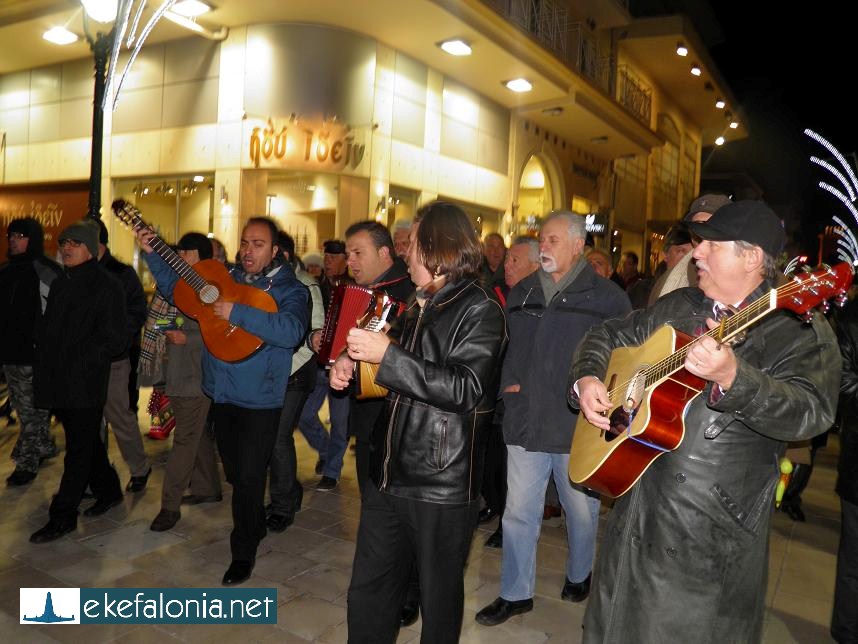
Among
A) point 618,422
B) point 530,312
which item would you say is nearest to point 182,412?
point 530,312

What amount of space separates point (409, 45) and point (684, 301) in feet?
37.8

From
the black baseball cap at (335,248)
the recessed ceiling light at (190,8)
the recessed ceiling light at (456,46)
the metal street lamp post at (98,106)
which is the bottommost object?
the black baseball cap at (335,248)

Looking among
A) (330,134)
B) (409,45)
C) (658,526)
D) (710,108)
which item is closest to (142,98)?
(330,134)

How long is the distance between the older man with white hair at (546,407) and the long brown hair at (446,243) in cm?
147

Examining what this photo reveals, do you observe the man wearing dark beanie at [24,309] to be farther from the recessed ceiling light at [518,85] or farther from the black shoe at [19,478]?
the recessed ceiling light at [518,85]

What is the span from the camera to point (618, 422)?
2514 mm

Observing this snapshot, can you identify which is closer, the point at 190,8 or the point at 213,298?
the point at 213,298

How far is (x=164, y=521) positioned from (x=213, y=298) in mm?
1981

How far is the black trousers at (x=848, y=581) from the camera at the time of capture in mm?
3701

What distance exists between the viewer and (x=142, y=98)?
1345 cm

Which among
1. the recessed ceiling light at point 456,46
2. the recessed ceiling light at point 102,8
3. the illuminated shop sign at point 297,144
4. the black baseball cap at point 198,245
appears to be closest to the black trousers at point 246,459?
the black baseball cap at point 198,245

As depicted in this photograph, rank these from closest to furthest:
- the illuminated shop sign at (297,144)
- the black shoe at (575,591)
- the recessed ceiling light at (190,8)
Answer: the black shoe at (575,591), the recessed ceiling light at (190,8), the illuminated shop sign at (297,144)

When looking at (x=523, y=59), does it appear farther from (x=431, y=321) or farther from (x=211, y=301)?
(x=431, y=321)

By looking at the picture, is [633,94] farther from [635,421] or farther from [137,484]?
[635,421]
